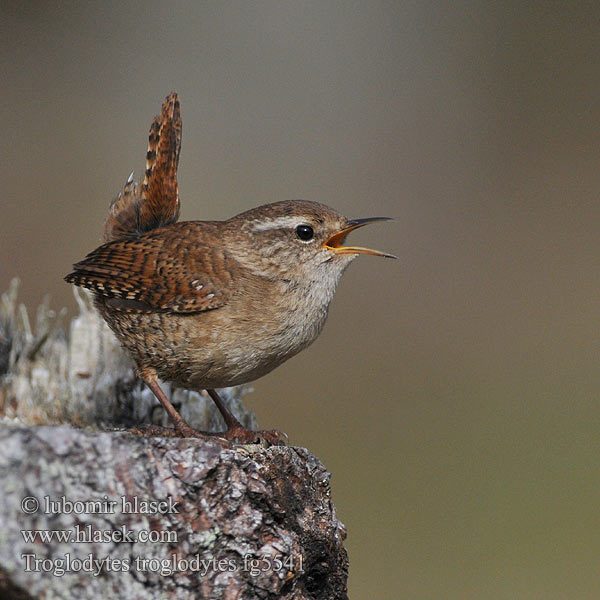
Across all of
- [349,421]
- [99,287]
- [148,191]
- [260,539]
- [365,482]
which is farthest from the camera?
[349,421]

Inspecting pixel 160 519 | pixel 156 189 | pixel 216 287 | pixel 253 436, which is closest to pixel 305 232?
pixel 216 287

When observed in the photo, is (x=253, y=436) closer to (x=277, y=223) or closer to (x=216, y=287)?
(x=216, y=287)

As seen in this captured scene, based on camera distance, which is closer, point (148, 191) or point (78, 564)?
point (78, 564)

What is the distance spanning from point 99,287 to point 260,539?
3.53 ft

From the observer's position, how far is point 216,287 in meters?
2.51

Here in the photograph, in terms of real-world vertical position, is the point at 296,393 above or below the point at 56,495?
below

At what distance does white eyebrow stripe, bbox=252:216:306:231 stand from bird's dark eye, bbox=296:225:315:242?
0.02 metres

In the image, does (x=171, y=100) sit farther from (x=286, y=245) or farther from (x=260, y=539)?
(x=260, y=539)

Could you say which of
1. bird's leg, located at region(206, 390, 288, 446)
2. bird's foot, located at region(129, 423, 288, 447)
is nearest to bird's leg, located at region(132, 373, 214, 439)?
bird's foot, located at region(129, 423, 288, 447)

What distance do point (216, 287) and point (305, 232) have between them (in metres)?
0.37

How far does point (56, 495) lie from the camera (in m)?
1.55

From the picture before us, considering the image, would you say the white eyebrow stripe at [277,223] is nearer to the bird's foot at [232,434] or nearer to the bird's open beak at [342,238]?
the bird's open beak at [342,238]

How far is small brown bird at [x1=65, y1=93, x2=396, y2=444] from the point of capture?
243cm

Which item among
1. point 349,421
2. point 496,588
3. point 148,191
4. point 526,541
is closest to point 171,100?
point 148,191
